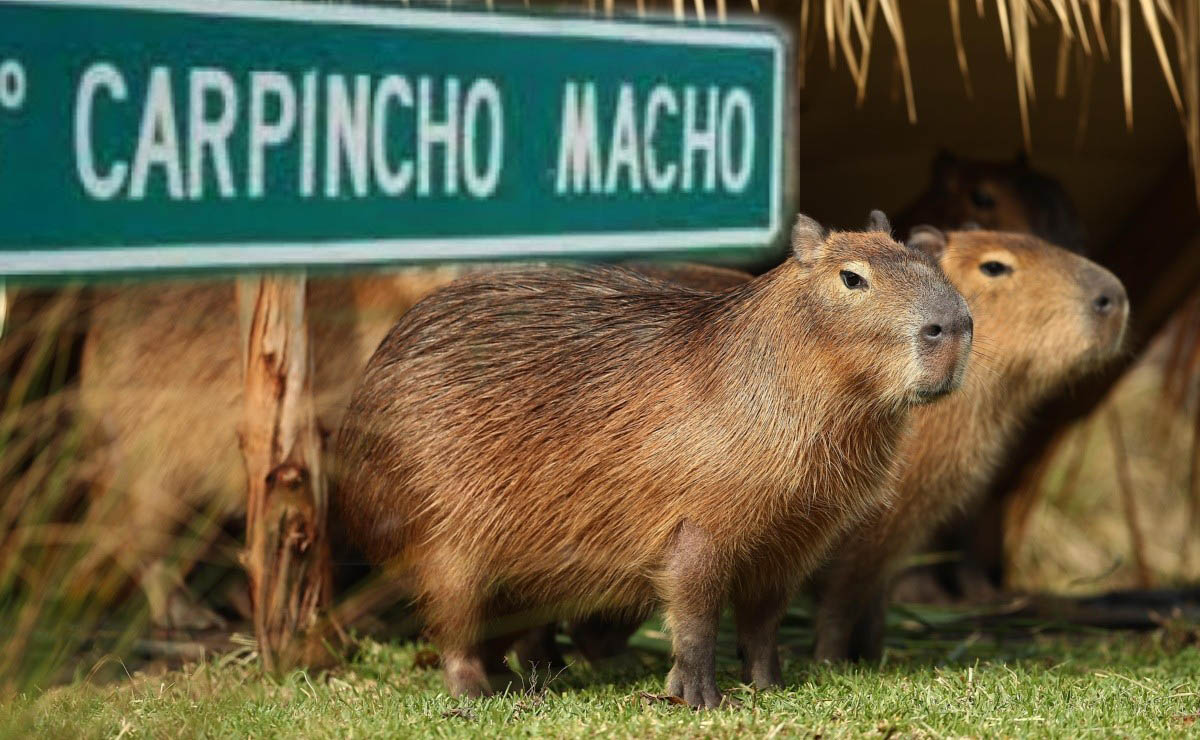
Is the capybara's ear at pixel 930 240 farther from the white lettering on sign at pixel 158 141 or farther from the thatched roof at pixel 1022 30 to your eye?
the white lettering on sign at pixel 158 141

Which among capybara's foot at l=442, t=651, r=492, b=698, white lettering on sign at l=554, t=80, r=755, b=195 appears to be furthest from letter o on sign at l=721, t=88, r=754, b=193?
capybara's foot at l=442, t=651, r=492, b=698

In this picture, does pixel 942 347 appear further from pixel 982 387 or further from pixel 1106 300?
pixel 1106 300

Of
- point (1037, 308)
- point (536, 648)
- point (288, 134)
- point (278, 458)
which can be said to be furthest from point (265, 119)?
point (1037, 308)

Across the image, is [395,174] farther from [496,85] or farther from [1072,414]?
[1072,414]

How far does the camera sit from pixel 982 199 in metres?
5.62

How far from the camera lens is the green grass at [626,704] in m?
3.17

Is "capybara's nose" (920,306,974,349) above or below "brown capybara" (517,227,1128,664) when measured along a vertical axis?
above

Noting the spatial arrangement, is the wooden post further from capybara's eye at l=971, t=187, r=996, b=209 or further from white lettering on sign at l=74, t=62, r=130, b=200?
capybara's eye at l=971, t=187, r=996, b=209

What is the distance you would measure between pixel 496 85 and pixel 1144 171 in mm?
4628

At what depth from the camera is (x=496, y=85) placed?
264 centimetres

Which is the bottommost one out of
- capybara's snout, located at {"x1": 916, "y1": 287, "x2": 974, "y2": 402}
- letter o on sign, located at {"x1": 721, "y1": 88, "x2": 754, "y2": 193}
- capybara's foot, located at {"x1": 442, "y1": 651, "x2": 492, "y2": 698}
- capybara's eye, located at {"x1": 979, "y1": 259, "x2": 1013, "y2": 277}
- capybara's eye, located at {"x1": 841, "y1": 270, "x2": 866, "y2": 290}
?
capybara's foot, located at {"x1": 442, "y1": 651, "x2": 492, "y2": 698}

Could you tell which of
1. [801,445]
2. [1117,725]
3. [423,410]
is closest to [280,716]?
[423,410]

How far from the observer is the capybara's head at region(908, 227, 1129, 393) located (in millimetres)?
4414

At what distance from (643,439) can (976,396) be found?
1.32m
